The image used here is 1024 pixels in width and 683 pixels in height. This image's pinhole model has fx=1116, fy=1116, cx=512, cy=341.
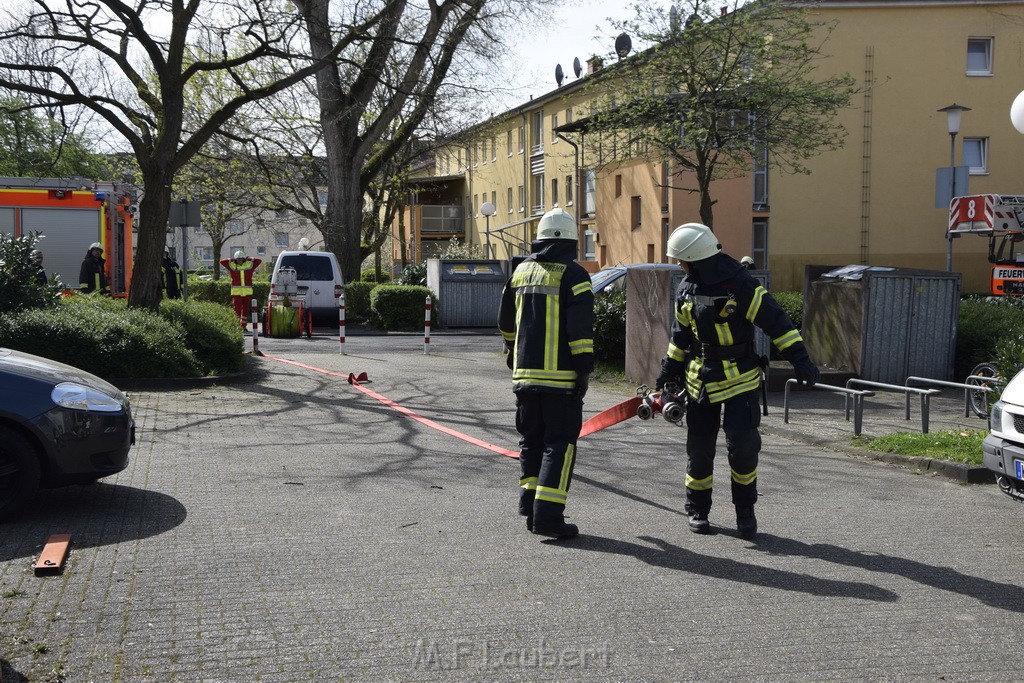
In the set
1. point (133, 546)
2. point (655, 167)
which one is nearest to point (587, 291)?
point (133, 546)

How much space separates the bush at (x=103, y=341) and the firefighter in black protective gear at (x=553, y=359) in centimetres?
805

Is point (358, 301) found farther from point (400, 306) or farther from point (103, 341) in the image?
point (103, 341)

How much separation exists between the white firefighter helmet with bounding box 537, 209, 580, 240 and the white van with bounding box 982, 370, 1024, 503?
2796 millimetres

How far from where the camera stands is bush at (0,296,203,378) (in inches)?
501

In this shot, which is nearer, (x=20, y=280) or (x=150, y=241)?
(x=20, y=280)

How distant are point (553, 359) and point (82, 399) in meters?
2.94

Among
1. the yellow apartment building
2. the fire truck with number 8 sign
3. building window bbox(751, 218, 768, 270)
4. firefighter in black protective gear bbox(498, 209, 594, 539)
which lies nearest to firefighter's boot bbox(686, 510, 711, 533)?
firefighter in black protective gear bbox(498, 209, 594, 539)

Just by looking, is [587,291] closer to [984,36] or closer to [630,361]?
[630,361]

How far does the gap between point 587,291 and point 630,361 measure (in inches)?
348

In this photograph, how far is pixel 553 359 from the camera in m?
6.29

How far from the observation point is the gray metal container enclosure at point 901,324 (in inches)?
560

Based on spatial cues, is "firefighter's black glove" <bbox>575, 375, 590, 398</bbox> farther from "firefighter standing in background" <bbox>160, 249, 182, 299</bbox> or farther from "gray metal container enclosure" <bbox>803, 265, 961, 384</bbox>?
"firefighter standing in background" <bbox>160, 249, 182, 299</bbox>

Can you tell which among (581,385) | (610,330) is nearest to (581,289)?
(581,385)

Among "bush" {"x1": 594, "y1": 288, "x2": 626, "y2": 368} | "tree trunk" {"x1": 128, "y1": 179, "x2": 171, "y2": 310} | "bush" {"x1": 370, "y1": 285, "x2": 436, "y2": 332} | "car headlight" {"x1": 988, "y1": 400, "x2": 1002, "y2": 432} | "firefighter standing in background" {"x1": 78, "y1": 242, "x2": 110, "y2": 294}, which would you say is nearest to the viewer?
"car headlight" {"x1": 988, "y1": 400, "x2": 1002, "y2": 432}
